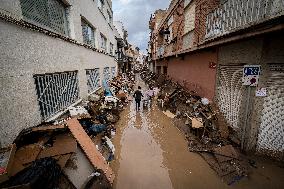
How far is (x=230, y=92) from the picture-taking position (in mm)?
7176

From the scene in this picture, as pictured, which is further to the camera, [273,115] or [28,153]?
[273,115]

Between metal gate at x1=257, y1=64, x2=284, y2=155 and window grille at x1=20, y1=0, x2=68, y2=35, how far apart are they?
7214 mm

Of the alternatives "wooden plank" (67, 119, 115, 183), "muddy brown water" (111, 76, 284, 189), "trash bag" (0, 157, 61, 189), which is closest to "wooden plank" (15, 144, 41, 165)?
"trash bag" (0, 157, 61, 189)

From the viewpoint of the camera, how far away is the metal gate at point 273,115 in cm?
527

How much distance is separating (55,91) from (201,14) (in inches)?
315

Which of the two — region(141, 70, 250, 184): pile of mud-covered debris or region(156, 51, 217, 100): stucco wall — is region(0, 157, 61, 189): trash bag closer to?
region(141, 70, 250, 184): pile of mud-covered debris

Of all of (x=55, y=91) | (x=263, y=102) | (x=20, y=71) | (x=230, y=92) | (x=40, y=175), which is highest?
(x=20, y=71)

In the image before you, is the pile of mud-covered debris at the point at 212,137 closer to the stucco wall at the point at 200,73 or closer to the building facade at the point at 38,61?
the stucco wall at the point at 200,73

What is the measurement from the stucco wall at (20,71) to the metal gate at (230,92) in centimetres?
664

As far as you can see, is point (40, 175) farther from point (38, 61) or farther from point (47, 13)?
point (47, 13)

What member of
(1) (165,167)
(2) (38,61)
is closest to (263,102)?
(1) (165,167)

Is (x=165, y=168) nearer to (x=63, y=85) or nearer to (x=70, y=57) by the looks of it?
(x=63, y=85)

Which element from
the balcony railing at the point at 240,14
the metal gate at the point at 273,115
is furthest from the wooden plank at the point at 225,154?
the balcony railing at the point at 240,14

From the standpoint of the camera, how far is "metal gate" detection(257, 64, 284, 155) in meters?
5.27
